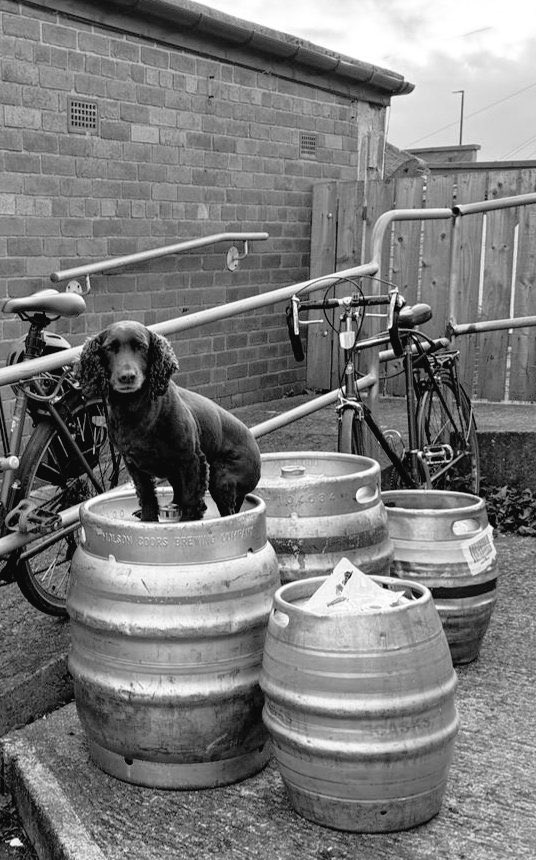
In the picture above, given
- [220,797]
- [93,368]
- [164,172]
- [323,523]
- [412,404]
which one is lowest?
[220,797]

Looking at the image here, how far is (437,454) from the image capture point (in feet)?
17.3

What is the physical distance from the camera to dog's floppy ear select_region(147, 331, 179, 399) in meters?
2.67

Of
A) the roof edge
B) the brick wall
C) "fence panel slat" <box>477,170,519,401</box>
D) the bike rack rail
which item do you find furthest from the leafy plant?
the roof edge

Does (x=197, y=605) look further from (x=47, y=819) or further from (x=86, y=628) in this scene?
(x=47, y=819)

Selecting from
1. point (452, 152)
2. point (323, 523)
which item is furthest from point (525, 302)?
point (452, 152)

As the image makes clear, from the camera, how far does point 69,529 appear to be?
11.7 feet

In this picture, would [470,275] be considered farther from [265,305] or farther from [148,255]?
[265,305]

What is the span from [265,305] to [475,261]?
13.0ft

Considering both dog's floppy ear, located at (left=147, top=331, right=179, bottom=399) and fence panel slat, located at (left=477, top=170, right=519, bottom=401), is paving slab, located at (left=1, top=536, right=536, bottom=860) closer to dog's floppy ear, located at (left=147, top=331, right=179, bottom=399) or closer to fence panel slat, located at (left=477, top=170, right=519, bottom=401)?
dog's floppy ear, located at (left=147, top=331, right=179, bottom=399)

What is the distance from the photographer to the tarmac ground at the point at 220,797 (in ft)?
8.00

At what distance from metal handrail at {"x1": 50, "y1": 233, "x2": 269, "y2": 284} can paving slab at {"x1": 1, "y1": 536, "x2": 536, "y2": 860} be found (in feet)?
11.5

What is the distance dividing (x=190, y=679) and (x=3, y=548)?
3.24 ft

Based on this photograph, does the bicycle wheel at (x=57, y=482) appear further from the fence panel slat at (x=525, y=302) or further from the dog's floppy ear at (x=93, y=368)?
the fence panel slat at (x=525, y=302)

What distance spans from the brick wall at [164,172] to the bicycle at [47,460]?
→ 2306mm
